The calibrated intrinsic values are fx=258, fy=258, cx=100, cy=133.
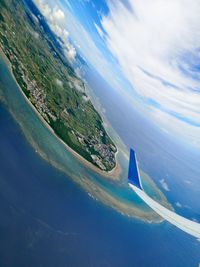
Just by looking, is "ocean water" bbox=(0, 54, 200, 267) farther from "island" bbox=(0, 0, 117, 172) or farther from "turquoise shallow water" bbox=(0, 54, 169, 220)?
"island" bbox=(0, 0, 117, 172)

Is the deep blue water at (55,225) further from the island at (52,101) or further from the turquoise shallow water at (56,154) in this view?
the island at (52,101)

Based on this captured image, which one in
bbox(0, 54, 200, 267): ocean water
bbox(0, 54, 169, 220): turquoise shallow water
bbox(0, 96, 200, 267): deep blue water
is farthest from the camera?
bbox(0, 54, 169, 220): turquoise shallow water

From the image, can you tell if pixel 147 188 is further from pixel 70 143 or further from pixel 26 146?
pixel 26 146

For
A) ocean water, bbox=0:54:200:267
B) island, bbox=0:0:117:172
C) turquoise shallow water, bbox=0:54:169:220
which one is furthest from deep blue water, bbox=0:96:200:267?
island, bbox=0:0:117:172

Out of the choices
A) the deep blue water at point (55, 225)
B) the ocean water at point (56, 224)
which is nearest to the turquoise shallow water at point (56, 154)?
the ocean water at point (56, 224)

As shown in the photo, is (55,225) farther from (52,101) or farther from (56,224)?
(52,101)

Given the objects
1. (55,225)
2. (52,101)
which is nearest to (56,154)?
(55,225)

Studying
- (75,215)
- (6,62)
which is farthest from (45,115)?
(75,215)

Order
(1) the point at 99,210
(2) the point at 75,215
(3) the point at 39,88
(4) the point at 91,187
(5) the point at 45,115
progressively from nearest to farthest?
(2) the point at 75,215, (1) the point at 99,210, (4) the point at 91,187, (5) the point at 45,115, (3) the point at 39,88
